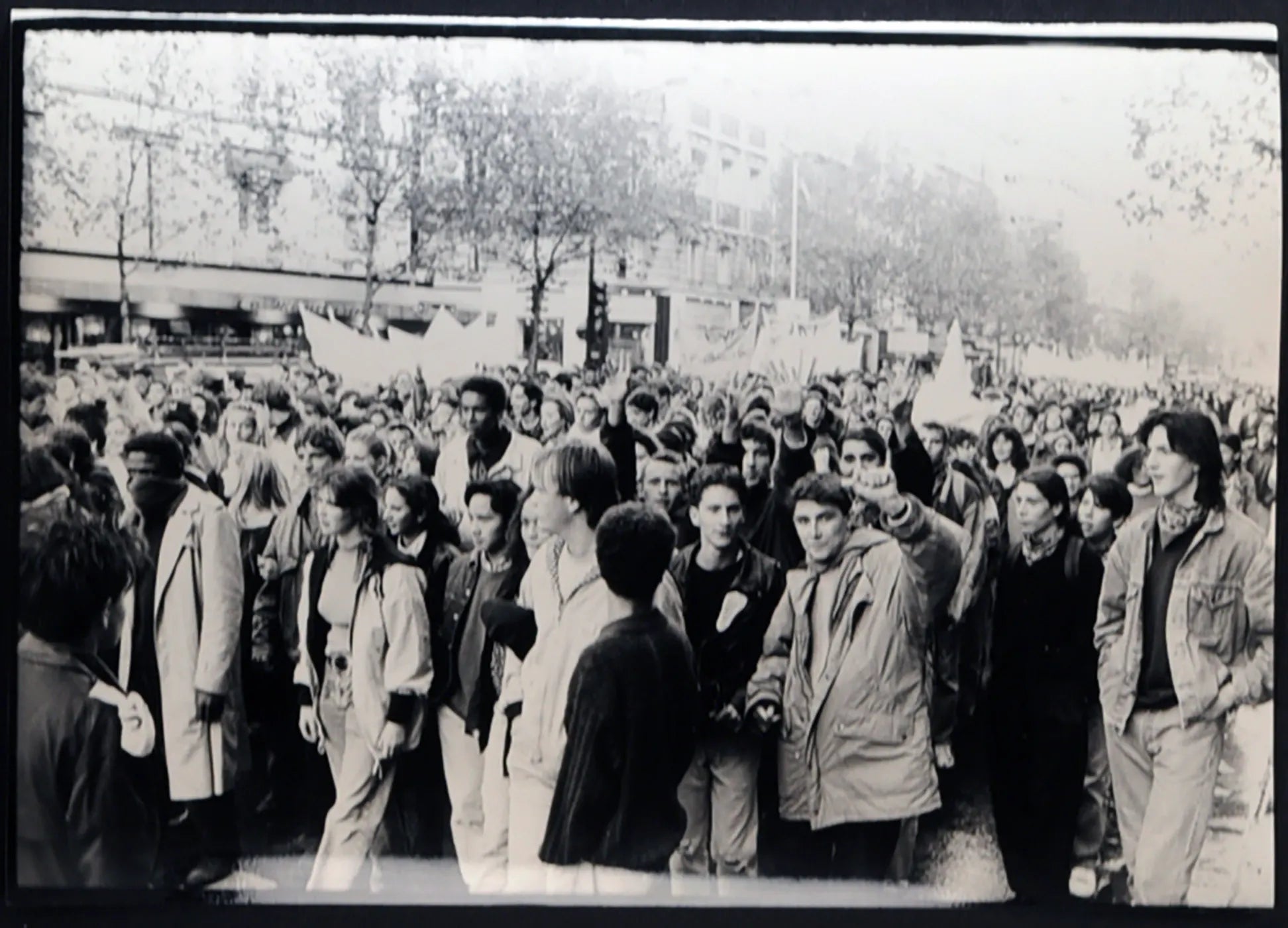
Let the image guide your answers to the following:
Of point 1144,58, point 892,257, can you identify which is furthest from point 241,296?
point 1144,58

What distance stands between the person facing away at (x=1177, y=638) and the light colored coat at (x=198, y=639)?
4.07ft

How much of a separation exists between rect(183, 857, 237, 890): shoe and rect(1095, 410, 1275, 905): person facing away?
4.19 ft

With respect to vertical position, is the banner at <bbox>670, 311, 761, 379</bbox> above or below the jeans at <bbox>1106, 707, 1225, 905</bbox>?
above

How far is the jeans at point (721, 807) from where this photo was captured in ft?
5.75

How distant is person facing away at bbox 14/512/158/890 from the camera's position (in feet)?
5.71

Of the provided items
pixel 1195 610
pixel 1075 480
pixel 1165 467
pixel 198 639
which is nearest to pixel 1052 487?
pixel 1075 480

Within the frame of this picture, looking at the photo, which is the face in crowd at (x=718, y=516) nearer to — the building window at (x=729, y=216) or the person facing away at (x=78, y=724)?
the building window at (x=729, y=216)

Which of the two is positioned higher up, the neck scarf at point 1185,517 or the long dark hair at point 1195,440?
the long dark hair at point 1195,440

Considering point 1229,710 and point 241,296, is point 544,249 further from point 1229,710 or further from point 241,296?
point 1229,710

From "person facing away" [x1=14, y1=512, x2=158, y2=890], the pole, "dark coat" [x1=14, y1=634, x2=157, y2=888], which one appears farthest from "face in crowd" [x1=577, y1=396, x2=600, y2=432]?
"dark coat" [x1=14, y1=634, x2=157, y2=888]

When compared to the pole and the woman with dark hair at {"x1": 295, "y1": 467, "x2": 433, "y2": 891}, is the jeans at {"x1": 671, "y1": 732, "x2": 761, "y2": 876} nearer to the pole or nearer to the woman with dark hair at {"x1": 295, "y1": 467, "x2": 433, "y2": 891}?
the woman with dark hair at {"x1": 295, "y1": 467, "x2": 433, "y2": 891}

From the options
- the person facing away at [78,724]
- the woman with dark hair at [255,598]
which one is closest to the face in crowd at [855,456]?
the woman with dark hair at [255,598]

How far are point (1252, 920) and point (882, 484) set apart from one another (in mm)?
846

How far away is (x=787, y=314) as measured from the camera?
1748mm
